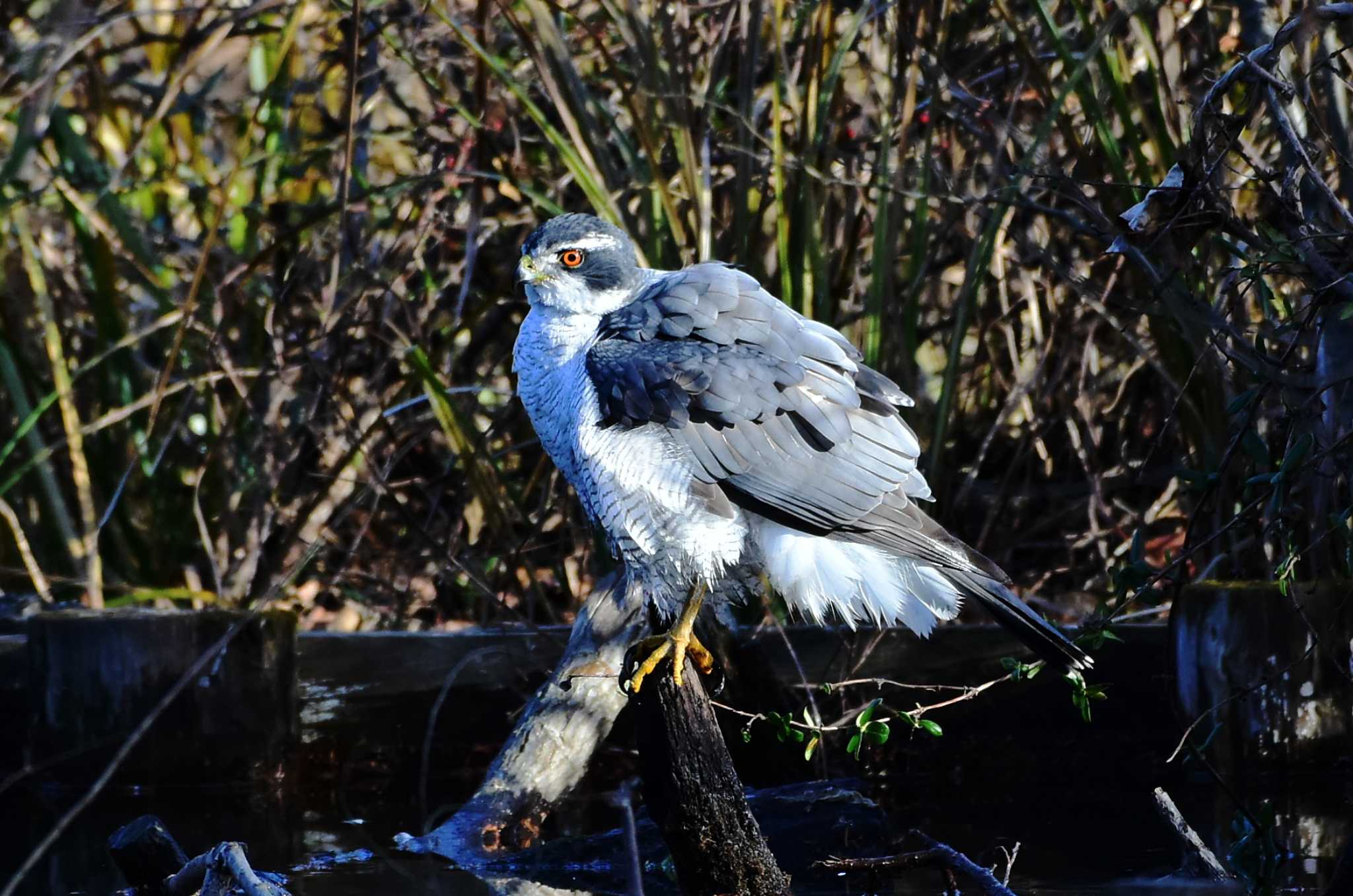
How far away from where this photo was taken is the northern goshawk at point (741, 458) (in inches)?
114

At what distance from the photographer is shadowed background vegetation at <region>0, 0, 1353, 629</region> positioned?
3.78 m

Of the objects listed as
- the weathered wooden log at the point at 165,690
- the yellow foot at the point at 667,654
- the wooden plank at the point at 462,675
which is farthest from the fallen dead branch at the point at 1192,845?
the weathered wooden log at the point at 165,690

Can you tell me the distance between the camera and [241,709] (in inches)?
148

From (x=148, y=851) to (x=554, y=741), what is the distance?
38.8 inches

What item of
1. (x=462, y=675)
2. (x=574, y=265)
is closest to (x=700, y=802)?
A: (x=574, y=265)

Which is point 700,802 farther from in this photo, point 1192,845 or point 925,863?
point 1192,845

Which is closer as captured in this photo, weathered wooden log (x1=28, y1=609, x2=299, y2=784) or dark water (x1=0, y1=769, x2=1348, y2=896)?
dark water (x1=0, y1=769, x2=1348, y2=896)

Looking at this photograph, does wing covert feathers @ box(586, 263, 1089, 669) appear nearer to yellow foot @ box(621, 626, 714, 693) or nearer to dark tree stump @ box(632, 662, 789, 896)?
yellow foot @ box(621, 626, 714, 693)

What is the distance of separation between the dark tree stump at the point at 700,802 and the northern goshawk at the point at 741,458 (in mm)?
185

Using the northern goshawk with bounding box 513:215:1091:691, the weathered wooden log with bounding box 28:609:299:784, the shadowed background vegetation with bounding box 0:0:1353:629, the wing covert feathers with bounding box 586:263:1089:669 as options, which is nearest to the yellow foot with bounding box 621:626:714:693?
the northern goshawk with bounding box 513:215:1091:691

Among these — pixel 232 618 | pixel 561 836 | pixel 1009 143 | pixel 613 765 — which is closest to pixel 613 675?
pixel 561 836

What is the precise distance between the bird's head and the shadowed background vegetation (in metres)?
0.49

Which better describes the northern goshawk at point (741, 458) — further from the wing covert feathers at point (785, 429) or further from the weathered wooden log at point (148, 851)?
the weathered wooden log at point (148, 851)

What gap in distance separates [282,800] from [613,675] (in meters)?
1.06
